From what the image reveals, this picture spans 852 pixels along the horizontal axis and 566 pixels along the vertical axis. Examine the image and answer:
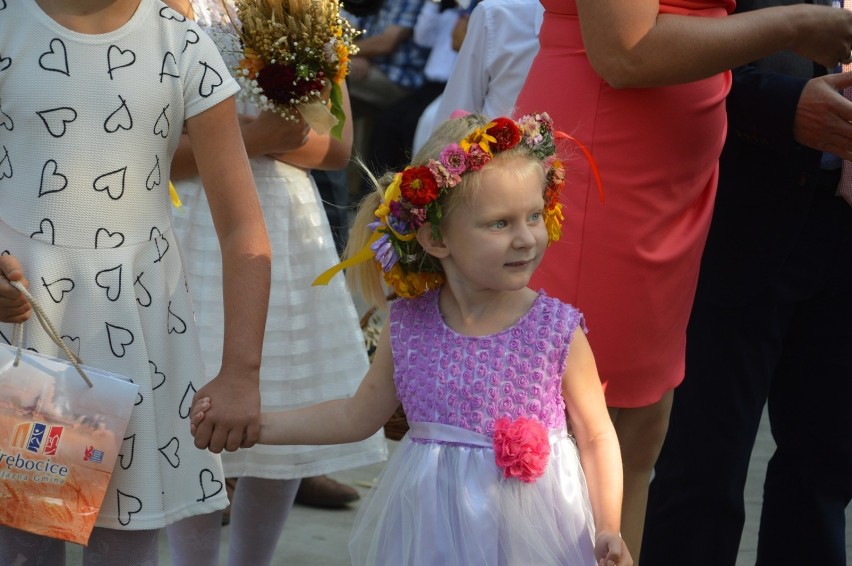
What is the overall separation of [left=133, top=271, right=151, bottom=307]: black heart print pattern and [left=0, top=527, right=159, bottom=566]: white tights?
0.46m

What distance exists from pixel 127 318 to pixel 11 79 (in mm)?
505

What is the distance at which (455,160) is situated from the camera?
256 centimetres

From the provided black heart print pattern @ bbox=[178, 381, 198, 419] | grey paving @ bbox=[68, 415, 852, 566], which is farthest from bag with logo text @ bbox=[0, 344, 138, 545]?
grey paving @ bbox=[68, 415, 852, 566]

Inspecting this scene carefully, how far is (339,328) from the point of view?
3717 mm

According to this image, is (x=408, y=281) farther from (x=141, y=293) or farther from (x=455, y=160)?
(x=141, y=293)

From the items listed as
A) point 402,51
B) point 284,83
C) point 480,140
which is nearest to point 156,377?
point 480,140

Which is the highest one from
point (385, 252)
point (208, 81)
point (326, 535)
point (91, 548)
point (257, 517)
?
point (208, 81)

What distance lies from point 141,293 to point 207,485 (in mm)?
424

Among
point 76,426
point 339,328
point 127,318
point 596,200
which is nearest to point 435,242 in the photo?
point 596,200

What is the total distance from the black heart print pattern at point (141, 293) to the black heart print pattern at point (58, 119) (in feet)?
→ 1.06

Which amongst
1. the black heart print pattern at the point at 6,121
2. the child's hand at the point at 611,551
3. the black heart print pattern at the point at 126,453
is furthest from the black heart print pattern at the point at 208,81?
the child's hand at the point at 611,551

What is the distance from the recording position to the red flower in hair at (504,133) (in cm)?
259

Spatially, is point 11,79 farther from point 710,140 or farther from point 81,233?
point 710,140

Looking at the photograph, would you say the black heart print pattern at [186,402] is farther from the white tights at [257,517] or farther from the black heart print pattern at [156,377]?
the white tights at [257,517]
